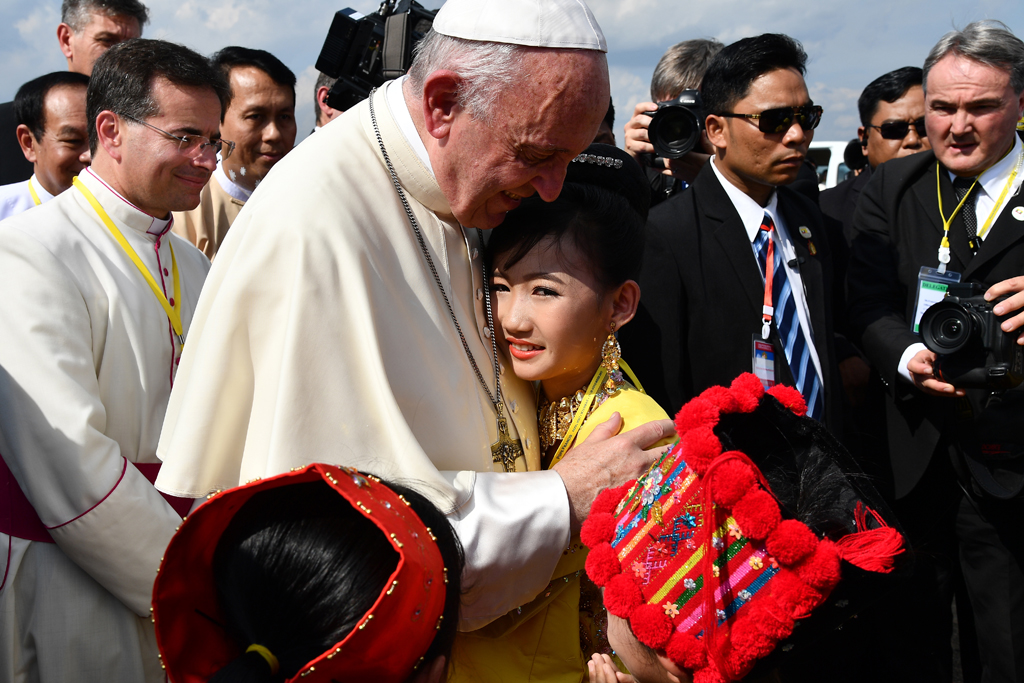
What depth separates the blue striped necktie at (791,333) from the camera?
3662 millimetres

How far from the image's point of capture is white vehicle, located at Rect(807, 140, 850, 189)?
1482 centimetres

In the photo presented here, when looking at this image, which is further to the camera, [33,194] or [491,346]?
[33,194]

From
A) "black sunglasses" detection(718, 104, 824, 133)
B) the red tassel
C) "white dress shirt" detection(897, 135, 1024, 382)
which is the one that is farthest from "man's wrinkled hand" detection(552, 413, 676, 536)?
"white dress shirt" detection(897, 135, 1024, 382)

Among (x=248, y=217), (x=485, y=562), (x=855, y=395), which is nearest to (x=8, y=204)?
(x=248, y=217)

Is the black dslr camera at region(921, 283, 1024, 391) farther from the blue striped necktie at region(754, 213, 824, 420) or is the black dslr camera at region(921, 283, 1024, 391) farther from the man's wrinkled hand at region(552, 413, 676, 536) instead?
the man's wrinkled hand at region(552, 413, 676, 536)

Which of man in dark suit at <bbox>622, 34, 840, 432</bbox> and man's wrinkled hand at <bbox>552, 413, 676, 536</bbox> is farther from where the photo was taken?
man in dark suit at <bbox>622, 34, 840, 432</bbox>

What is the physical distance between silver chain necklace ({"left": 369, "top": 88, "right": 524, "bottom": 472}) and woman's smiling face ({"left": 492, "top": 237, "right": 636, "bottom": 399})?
5 centimetres

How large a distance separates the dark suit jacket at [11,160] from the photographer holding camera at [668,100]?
4.06 m

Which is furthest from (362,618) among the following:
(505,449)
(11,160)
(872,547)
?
(11,160)

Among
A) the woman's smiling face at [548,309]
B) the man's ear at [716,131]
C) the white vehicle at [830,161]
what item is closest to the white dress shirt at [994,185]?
the man's ear at [716,131]

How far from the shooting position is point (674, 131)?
4203 mm

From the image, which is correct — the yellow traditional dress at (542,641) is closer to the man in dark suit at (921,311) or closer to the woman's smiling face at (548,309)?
the woman's smiling face at (548,309)

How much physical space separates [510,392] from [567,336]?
0.23 meters

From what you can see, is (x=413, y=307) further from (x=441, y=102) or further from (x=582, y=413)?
(x=582, y=413)
